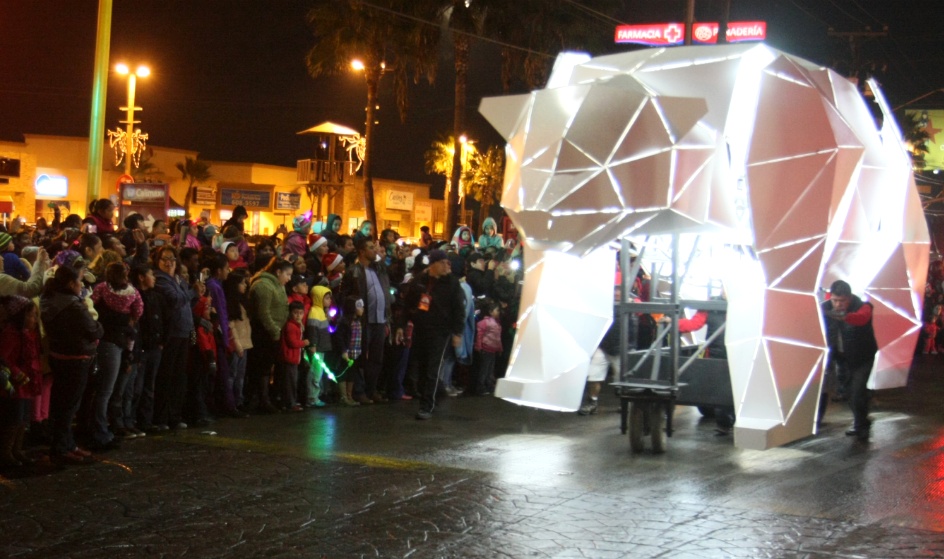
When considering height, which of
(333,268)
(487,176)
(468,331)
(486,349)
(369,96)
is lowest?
(486,349)

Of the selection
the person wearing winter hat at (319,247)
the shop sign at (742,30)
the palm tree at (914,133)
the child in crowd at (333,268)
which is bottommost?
the child in crowd at (333,268)

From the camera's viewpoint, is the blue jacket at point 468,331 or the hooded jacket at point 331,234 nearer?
the blue jacket at point 468,331

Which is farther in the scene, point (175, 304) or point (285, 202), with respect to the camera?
point (285, 202)

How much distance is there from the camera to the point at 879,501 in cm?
768

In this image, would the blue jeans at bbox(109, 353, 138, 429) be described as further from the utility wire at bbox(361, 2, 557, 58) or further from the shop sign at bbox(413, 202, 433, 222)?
the shop sign at bbox(413, 202, 433, 222)

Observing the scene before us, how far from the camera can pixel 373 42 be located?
2861cm

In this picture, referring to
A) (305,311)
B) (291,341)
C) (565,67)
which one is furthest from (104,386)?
(565,67)

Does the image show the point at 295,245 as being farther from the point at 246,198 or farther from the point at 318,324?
the point at 246,198

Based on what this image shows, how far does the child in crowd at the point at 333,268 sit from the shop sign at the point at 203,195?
1281 inches

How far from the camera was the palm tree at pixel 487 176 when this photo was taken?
4753 centimetres

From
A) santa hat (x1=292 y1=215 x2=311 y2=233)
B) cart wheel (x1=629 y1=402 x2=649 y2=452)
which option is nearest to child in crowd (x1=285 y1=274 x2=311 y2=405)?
santa hat (x1=292 y1=215 x2=311 y2=233)

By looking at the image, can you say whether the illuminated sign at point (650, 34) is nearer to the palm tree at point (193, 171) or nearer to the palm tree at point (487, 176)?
the palm tree at point (487, 176)

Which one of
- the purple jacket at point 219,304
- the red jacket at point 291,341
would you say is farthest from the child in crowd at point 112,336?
the red jacket at point 291,341

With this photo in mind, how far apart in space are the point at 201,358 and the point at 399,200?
39.0 meters
